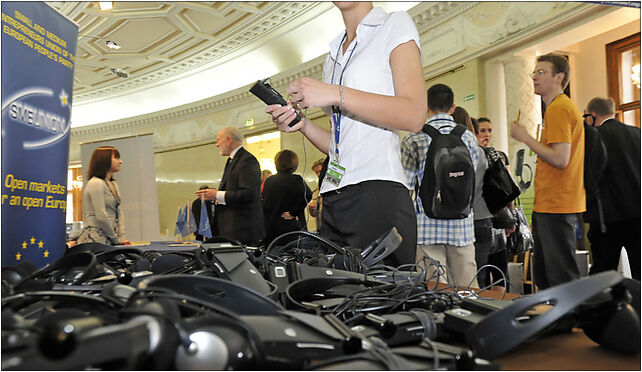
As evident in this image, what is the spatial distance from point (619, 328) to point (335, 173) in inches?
29.4

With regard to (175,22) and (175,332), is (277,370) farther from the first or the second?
(175,22)

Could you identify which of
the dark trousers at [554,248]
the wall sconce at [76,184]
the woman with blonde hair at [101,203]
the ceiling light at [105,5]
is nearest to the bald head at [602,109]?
the dark trousers at [554,248]

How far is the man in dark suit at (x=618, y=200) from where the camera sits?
2.50 metres

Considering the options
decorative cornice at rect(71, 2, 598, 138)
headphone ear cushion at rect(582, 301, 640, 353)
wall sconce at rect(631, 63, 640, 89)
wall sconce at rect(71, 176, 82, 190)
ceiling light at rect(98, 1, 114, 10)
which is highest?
ceiling light at rect(98, 1, 114, 10)

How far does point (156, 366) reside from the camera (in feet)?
0.92

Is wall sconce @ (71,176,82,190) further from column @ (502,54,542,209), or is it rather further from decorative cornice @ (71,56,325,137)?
column @ (502,54,542,209)

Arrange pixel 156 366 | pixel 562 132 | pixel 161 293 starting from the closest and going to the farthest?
pixel 156 366
pixel 161 293
pixel 562 132

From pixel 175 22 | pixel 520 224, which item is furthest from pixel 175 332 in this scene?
pixel 175 22

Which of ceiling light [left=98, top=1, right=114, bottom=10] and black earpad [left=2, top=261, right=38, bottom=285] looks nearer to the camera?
black earpad [left=2, top=261, right=38, bottom=285]

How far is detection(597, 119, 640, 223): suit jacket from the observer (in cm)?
250

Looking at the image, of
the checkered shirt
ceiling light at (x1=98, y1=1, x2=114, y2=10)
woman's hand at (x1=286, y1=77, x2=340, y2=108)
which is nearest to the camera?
woman's hand at (x1=286, y1=77, x2=340, y2=108)

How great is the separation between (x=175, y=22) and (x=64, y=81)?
25.4 ft

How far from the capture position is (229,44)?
8.94 m

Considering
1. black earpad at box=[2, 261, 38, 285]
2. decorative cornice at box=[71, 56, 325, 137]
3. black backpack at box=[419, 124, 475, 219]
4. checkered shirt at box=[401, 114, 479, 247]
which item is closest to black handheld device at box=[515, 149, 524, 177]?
checkered shirt at box=[401, 114, 479, 247]
